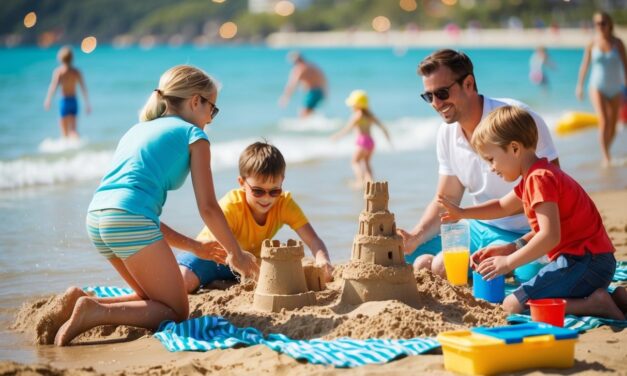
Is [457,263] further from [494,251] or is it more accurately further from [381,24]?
[381,24]

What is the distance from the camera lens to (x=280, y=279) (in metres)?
4.32

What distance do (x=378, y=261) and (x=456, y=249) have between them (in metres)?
0.88

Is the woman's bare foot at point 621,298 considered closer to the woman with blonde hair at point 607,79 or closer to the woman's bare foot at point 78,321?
the woman's bare foot at point 78,321

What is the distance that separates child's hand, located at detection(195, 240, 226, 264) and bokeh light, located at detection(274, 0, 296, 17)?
104 meters

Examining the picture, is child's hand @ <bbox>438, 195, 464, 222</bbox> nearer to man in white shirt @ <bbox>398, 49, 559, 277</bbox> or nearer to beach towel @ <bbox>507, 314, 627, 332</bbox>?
Result: man in white shirt @ <bbox>398, 49, 559, 277</bbox>

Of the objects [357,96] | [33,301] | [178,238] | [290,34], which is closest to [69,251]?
[33,301]

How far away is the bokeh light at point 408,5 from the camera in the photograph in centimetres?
9738

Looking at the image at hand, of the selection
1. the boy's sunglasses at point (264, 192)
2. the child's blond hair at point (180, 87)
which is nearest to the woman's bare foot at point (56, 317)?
the child's blond hair at point (180, 87)

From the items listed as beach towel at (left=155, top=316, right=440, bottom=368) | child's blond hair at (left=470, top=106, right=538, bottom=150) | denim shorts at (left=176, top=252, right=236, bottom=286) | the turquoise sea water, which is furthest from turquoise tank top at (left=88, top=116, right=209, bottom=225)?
child's blond hair at (left=470, top=106, right=538, bottom=150)

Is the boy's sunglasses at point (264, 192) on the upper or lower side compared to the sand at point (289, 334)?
upper

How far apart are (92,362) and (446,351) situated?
1559mm

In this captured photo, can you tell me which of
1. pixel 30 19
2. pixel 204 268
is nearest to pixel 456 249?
pixel 204 268

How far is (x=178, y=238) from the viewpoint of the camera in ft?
14.7

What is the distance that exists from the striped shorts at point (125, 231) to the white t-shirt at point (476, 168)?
1.92 metres
